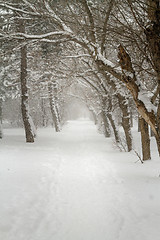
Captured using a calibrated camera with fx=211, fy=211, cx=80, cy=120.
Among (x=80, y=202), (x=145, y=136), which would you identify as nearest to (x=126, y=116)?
(x=145, y=136)

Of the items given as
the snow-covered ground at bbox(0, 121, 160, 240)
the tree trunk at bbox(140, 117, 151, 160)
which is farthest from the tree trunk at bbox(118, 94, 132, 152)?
the snow-covered ground at bbox(0, 121, 160, 240)

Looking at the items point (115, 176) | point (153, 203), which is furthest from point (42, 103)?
point (153, 203)

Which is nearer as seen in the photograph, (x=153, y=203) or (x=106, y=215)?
(x=106, y=215)

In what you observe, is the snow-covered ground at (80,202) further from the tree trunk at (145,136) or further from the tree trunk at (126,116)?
the tree trunk at (126,116)

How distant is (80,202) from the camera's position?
15.8ft

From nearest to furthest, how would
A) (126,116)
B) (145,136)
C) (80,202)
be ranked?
(80,202), (145,136), (126,116)

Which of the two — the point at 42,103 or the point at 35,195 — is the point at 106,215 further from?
the point at 42,103

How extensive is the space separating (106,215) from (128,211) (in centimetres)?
48

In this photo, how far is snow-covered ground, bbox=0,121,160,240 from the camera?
11.6 ft

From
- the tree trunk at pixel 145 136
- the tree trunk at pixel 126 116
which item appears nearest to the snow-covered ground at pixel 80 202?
the tree trunk at pixel 145 136

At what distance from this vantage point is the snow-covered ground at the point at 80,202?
3.54m

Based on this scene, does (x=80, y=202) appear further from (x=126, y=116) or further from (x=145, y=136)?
(x=126, y=116)

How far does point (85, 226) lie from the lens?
3750 mm

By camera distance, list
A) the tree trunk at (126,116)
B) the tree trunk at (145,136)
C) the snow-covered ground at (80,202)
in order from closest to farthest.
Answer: the snow-covered ground at (80,202)
the tree trunk at (145,136)
the tree trunk at (126,116)
